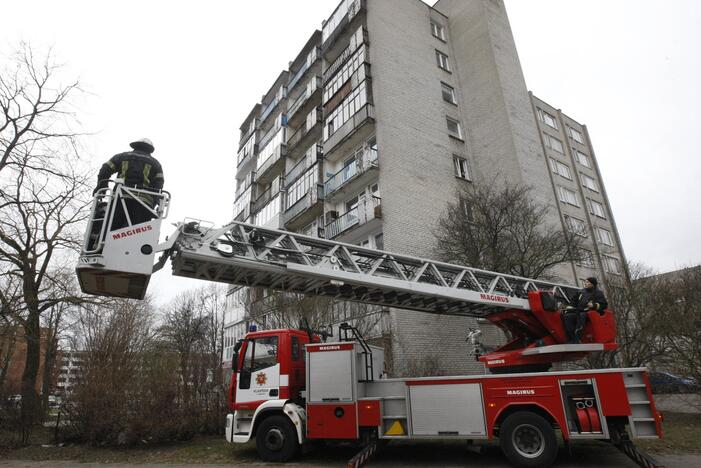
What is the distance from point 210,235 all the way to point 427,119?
19.5m

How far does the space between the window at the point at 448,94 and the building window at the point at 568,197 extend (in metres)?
12.2

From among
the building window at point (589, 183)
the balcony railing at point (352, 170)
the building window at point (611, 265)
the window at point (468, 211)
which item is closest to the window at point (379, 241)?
the balcony railing at point (352, 170)

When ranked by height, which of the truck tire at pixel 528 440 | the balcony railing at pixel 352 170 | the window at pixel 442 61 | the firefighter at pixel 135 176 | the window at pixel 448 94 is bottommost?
the truck tire at pixel 528 440

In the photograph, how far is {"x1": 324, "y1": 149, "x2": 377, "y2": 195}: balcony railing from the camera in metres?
20.9

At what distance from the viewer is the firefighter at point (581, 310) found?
853 centimetres

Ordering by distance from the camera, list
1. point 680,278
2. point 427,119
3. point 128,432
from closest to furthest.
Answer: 1. point 128,432
2. point 680,278
3. point 427,119

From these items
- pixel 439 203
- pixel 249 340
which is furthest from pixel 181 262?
pixel 439 203

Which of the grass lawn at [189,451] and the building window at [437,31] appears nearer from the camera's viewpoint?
the grass lawn at [189,451]

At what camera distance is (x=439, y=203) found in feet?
71.7

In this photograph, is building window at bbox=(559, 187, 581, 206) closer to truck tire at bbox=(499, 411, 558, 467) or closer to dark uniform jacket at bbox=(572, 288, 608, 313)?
dark uniform jacket at bbox=(572, 288, 608, 313)

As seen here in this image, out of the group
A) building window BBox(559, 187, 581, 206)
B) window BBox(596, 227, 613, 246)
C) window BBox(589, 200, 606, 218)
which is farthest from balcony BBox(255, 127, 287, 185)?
window BBox(596, 227, 613, 246)

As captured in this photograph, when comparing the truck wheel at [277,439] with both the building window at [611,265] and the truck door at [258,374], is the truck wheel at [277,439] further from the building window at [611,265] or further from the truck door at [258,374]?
the building window at [611,265]

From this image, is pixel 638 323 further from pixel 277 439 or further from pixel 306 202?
pixel 306 202

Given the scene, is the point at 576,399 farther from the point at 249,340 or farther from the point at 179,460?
the point at 179,460
